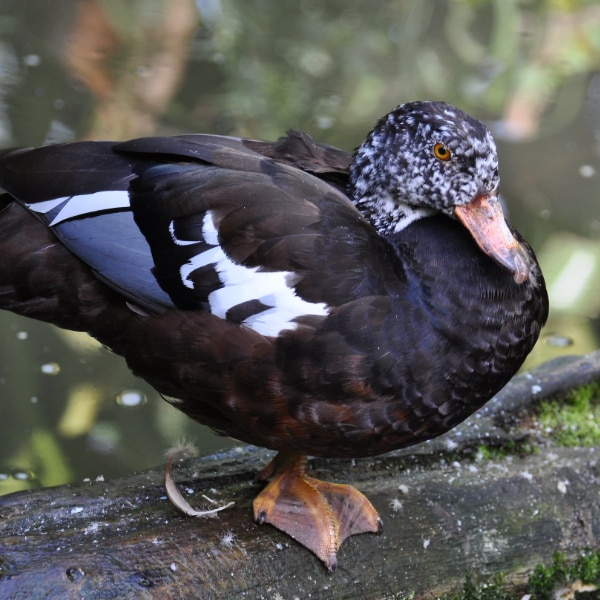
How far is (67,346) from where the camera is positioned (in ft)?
12.5

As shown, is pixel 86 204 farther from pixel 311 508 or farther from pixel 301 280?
pixel 311 508

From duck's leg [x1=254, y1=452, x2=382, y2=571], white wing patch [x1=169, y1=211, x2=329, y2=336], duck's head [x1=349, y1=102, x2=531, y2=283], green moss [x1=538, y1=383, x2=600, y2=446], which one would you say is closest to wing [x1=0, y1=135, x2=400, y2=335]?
white wing patch [x1=169, y1=211, x2=329, y2=336]

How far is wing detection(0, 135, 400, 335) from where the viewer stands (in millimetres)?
2102

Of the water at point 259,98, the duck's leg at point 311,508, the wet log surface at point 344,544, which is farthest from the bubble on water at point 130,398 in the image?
the duck's leg at point 311,508

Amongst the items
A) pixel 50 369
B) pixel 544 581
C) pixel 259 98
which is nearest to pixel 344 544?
pixel 544 581

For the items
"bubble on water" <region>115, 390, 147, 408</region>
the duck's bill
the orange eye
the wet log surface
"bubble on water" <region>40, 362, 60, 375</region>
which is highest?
the orange eye

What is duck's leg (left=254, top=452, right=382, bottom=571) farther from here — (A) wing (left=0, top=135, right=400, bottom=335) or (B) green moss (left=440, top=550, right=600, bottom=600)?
(A) wing (left=0, top=135, right=400, bottom=335)

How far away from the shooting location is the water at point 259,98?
3541mm

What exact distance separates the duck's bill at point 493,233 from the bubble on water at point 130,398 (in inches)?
74.2

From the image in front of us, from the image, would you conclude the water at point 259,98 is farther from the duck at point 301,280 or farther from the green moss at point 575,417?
the duck at point 301,280

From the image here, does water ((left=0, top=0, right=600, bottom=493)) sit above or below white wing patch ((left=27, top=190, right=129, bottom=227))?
below

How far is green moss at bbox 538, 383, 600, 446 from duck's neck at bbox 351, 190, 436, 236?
1.00 m

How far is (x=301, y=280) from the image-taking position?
82.4 inches

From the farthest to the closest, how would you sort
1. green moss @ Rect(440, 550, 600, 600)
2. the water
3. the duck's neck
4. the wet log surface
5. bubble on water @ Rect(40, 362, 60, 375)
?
bubble on water @ Rect(40, 362, 60, 375) < the water < green moss @ Rect(440, 550, 600, 600) < the duck's neck < the wet log surface
